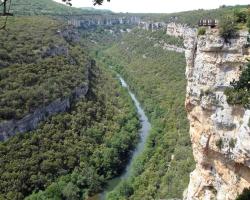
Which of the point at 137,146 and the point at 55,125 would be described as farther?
the point at 137,146

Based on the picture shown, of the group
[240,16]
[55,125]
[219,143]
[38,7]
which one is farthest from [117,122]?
[38,7]

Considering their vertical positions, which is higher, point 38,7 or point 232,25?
point 232,25

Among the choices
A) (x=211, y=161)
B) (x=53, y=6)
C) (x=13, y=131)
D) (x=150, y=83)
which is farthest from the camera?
(x=53, y=6)

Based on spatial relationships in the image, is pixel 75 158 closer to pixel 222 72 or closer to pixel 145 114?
pixel 145 114

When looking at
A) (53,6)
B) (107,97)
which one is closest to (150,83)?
(107,97)

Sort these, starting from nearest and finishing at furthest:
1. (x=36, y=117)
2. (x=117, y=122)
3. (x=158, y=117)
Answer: (x=36, y=117)
(x=117, y=122)
(x=158, y=117)

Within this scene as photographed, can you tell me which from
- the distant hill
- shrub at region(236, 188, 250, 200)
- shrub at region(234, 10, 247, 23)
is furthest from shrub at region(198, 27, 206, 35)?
the distant hill

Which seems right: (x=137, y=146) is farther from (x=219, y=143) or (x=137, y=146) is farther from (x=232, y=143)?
(x=232, y=143)
